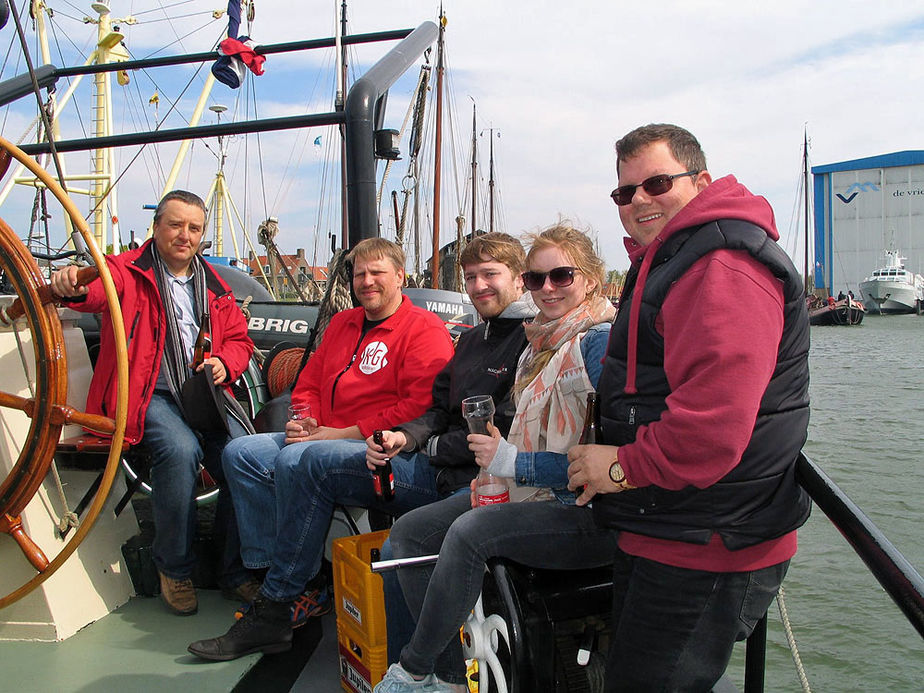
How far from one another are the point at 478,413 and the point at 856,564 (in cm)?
645

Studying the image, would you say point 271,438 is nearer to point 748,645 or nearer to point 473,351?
point 473,351

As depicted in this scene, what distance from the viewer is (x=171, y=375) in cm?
310

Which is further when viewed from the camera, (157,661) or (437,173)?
(437,173)

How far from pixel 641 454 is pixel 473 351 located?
1302mm

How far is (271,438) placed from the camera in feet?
10.0

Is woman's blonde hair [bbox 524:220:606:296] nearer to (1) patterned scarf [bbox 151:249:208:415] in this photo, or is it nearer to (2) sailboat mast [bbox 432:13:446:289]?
(1) patterned scarf [bbox 151:249:208:415]

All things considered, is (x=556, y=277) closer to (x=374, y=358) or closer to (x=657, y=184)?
(x=657, y=184)

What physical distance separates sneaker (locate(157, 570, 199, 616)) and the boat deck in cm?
3

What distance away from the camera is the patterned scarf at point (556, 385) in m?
2.00

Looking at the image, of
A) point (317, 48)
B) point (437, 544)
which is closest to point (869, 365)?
point (317, 48)

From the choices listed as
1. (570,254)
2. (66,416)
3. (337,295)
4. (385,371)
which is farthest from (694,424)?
(337,295)

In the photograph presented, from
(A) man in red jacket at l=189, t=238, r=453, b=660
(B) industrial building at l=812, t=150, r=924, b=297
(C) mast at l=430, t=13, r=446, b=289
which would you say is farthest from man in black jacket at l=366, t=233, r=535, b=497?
(B) industrial building at l=812, t=150, r=924, b=297

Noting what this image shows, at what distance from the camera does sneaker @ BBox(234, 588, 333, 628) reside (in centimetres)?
275

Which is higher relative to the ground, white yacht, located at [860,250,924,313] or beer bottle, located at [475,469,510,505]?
white yacht, located at [860,250,924,313]
